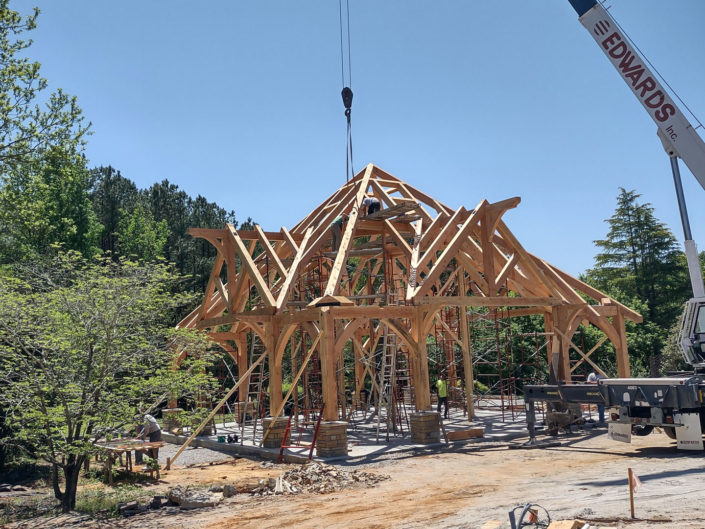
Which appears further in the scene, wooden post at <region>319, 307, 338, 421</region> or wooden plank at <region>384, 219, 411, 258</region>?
wooden plank at <region>384, 219, 411, 258</region>

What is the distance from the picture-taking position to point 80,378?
11.5 m

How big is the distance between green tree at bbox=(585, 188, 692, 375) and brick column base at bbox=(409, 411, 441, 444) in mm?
28373

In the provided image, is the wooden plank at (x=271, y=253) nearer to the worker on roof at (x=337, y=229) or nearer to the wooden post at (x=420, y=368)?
the worker on roof at (x=337, y=229)

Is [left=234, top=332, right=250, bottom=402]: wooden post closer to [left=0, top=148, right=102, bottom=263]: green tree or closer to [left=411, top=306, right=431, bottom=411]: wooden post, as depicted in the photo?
[left=0, top=148, right=102, bottom=263]: green tree

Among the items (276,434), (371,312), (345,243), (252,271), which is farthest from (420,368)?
(252,271)

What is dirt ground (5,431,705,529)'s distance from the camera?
7.94 meters

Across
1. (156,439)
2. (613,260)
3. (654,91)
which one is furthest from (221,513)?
(613,260)

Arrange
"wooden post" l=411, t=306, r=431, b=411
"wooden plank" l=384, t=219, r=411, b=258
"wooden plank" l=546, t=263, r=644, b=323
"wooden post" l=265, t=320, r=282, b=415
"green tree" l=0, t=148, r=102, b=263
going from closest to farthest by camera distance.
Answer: "wooden post" l=411, t=306, r=431, b=411, "wooden post" l=265, t=320, r=282, b=415, "wooden plank" l=384, t=219, r=411, b=258, "wooden plank" l=546, t=263, r=644, b=323, "green tree" l=0, t=148, r=102, b=263

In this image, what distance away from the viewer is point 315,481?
38.6 feet

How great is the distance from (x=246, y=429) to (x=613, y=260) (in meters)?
34.6

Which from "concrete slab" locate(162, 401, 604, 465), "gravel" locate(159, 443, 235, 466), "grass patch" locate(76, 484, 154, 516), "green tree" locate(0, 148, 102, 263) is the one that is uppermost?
"green tree" locate(0, 148, 102, 263)

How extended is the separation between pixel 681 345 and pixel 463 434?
5.80 meters

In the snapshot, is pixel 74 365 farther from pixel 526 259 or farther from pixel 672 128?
pixel 672 128

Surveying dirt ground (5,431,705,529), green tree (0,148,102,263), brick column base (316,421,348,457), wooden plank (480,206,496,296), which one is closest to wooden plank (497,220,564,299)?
wooden plank (480,206,496,296)
